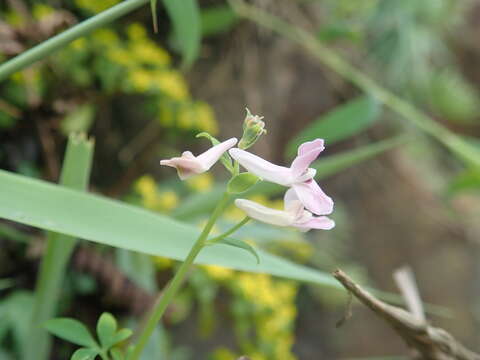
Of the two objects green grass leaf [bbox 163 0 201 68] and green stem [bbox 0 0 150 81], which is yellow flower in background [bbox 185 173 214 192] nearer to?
green grass leaf [bbox 163 0 201 68]

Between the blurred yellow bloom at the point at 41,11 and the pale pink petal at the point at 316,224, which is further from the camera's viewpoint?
the blurred yellow bloom at the point at 41,11

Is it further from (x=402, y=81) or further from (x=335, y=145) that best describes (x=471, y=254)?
(x=402, y=81)

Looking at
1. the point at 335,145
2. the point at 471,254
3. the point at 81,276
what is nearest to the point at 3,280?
the point at 81,276

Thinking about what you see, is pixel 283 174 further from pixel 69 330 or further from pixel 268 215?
pixel 69 330

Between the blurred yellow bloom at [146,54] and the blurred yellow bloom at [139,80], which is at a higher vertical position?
the blurred yellow bloom at [146,54]

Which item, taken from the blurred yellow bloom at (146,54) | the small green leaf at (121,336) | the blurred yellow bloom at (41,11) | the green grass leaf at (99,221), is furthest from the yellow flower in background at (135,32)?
the small green leaf at (121,336)

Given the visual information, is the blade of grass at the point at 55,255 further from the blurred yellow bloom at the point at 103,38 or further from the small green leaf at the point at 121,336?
the blurred yellow bloom at the point at 103,38

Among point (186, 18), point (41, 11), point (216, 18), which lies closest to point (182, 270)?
point (186, 18)
